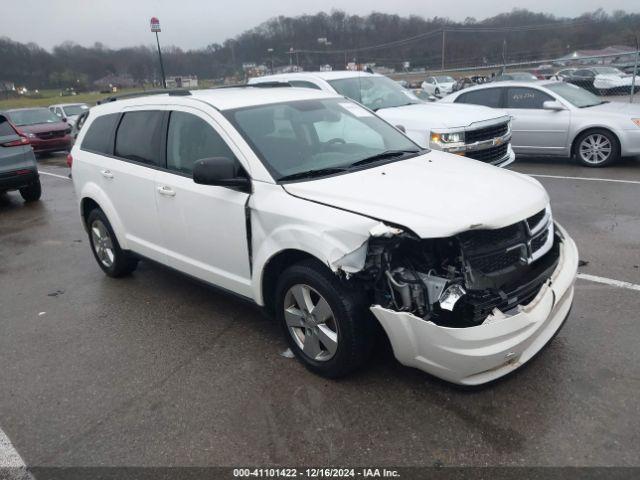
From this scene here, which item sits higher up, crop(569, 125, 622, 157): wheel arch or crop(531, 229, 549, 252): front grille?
crop(531, 229, 549, 252): front grille

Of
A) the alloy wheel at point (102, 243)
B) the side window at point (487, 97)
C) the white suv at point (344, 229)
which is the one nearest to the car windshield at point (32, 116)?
the side window at point (487, 97)

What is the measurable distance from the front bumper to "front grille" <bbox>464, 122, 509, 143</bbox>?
448cm

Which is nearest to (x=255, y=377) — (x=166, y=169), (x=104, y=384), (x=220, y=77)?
(x=104, y=384)

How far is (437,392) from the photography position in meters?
3.17

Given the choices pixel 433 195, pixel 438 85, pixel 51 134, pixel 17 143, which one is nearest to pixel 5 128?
pixel 17 143

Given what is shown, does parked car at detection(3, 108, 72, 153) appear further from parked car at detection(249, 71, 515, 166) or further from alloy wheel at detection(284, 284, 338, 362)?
alloy wheel at detection(284, 284, 338, 362)

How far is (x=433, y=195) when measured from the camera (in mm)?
3096

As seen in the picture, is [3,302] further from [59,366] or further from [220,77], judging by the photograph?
[220,77]

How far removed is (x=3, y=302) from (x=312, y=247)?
3.72 metres

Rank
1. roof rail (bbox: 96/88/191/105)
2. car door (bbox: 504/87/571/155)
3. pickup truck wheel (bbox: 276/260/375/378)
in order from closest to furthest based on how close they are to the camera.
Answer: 1. pickup truck wheel (bbox: 276/260/375/378)
2. roof rail (bbox: 96/88/191/105)
3. car door (bbox: 504/87/571/155)

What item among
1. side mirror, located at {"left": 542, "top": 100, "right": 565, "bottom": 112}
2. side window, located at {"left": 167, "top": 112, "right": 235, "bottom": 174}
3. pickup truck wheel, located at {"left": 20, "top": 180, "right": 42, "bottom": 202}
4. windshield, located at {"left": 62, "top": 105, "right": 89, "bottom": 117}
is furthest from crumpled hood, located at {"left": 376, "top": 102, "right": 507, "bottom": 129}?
windshield, located at {"left": 62, "top": 105, "right": 89, "bottom": 117}

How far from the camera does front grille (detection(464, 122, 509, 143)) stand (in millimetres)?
7145

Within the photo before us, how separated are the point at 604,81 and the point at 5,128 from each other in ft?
79.5

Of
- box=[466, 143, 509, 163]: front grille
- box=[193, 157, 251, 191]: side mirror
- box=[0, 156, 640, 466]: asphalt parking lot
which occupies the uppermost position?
box=[193, 157, 251, 191]: side mirror
